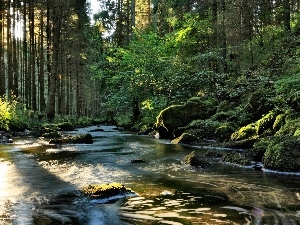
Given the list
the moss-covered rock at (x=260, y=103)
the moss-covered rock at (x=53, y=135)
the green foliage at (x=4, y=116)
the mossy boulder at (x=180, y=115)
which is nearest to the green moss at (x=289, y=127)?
the moss-covered rock at (x=260, y=103)

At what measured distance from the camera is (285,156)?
8977 millimetres

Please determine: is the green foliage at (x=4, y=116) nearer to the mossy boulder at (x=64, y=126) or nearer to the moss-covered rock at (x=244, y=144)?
the mossy boulder at (x=64, y=126)

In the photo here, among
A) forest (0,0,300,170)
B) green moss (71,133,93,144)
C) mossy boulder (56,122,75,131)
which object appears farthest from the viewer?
mossy boulder (56,122,75,131)

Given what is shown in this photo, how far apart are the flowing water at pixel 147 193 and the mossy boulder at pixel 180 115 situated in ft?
26.0

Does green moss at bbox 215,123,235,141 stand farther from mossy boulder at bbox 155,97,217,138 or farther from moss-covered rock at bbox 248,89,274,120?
mossy boulder at bbox 155,97,217,138

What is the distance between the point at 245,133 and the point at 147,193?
28.6 ft

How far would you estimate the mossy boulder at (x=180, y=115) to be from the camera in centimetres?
1912

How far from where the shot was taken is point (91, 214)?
538cm

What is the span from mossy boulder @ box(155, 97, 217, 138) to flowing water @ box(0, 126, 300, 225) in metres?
7.94

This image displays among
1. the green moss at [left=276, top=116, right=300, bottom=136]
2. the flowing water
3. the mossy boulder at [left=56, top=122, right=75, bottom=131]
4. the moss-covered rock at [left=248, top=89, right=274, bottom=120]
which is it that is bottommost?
the mossy boulder at [left=56, top=122, right=75, bottom=131]

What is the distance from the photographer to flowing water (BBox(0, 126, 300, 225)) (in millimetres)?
5164

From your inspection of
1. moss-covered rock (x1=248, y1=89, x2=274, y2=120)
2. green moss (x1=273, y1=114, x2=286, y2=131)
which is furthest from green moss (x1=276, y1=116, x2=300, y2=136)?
moss-covered rock (x1=248, y1=89, x2=274, y2=120)

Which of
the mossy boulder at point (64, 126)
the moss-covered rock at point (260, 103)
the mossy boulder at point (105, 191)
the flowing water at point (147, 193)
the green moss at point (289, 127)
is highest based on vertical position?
the moss-covered rock at point (260, 103)

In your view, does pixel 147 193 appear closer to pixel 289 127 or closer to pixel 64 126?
pixel 289 127
